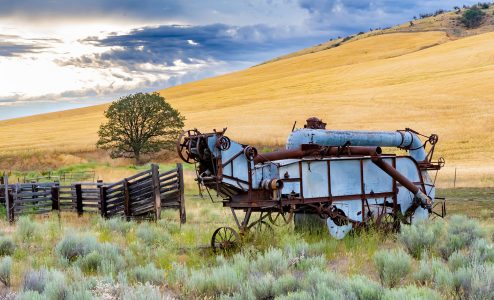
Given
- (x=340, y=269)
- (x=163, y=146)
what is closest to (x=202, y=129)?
(x=163, y=146)

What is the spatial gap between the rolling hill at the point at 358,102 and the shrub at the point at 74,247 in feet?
103

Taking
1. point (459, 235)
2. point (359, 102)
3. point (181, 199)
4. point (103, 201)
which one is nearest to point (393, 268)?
point (459, 235)

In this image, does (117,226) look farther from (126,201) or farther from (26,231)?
(126,201)

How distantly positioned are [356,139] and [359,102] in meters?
49.4

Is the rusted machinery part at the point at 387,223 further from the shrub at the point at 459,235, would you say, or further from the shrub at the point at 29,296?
the shrub at the point at 29,296

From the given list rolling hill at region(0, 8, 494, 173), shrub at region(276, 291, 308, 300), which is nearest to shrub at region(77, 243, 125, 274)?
shrub at region(276, 291, 308, 300)

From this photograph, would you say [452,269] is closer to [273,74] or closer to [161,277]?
[161,277]

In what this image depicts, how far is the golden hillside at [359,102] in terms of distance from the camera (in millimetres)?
51250

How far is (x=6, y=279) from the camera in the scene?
32.5 ft

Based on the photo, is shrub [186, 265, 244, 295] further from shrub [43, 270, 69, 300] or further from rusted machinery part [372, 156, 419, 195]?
rusted machinery part [372, 156, 419, 195]

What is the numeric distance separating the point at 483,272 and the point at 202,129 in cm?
4882

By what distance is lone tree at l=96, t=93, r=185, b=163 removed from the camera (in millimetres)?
50719

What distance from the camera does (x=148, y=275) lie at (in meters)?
9.83

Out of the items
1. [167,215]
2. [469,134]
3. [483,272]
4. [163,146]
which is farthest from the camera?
[163,146]
